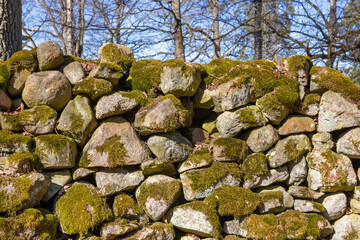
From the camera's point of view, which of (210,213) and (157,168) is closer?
(210,213)

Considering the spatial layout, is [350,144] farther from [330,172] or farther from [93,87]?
[93,87]

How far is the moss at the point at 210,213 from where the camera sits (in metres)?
3.26

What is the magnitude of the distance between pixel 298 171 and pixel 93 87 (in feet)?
9.57

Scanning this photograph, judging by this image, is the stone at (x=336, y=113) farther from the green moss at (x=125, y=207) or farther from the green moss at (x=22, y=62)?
the green moss at (x=22, y=62)

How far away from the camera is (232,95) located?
377cm

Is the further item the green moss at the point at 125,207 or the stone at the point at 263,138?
the stone at the point at 263,138

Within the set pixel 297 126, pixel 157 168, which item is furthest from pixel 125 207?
pixel 297 126

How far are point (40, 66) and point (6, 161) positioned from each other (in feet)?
4.20

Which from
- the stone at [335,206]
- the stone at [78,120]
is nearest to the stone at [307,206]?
the stone at [335,206]

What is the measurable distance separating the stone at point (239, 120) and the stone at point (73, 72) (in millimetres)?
2008

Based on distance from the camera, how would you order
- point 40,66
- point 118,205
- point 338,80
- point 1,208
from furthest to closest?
point 338,80 → point 40,66 → point 118,205 → point 1,208

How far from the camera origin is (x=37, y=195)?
3.14 metres

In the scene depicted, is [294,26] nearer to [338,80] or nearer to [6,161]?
[338,80]

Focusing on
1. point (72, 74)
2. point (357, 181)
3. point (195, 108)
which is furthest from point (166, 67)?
point (357, 181)
